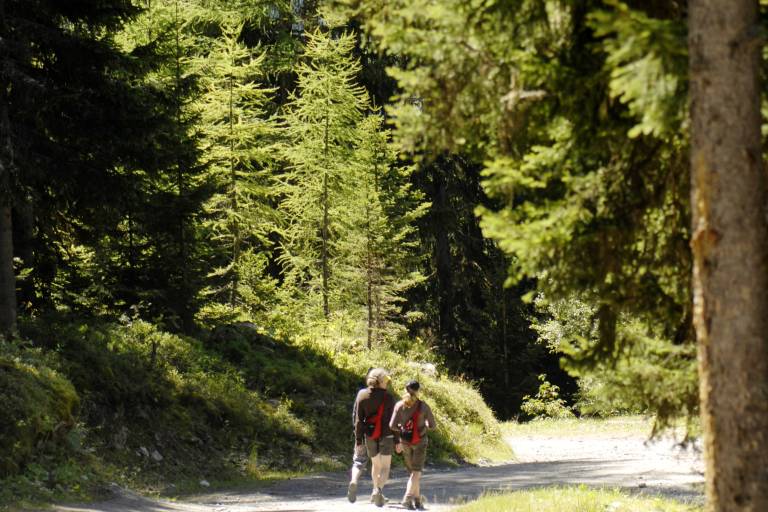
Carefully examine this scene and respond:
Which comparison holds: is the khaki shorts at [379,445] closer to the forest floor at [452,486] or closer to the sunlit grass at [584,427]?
the forest floor at [452,486]

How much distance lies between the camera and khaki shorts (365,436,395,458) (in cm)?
1403

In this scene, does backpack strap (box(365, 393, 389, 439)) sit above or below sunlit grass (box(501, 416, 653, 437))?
above

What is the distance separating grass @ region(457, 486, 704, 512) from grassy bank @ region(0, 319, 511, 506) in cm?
599

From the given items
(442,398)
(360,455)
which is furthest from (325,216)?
(360,455)

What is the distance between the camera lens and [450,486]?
16.6m

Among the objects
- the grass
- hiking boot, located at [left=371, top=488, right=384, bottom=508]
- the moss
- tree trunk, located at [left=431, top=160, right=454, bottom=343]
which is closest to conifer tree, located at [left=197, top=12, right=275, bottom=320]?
tree trunk, located at [left=431, top=160, right=454, bottom=343]

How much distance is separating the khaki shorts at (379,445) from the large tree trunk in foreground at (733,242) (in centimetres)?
793

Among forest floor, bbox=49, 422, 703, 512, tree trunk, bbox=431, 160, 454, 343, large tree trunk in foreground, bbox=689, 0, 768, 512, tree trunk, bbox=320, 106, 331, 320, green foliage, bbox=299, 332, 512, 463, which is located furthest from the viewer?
tree trunk, bbox=431, 160, 454, 343

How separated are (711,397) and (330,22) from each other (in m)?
31.5

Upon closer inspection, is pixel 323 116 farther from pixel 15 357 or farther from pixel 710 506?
pixel 710 506

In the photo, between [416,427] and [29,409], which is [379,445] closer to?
[416,427]

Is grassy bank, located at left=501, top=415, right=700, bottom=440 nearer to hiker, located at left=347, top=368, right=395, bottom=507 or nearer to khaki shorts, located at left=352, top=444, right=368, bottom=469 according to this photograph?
khaki shorts, located at left=352, top=444, right=368, bottom=469

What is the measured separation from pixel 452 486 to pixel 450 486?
38 mm

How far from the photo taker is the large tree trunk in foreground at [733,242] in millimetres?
6375
